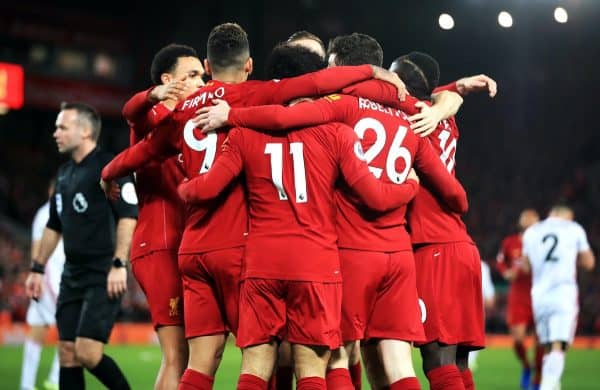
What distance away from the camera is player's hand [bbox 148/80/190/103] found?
18.0 feet

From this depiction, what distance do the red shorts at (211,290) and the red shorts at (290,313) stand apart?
195 millimetres

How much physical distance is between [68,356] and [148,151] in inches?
90.5

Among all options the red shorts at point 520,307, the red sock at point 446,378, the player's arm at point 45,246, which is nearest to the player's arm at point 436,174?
the red sock at point 446,378

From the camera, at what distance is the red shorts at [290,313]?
198 inches

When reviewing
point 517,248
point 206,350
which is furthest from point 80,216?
point 517,248

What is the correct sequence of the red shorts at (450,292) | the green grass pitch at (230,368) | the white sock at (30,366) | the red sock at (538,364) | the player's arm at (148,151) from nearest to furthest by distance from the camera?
the player's arm at (148,151), the red shorts at (450,292), the white sock at (30,366), the red sock at (538,364), the green grass pitch at (230,368)

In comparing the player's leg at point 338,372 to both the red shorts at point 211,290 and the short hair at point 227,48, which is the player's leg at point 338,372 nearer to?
the red shorts at point 211,290

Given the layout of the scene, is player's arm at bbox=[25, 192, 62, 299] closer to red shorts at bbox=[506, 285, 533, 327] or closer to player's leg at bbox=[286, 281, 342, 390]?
player's leg at bbox=[286, 281, 342, 390]

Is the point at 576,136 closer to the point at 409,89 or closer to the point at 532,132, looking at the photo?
the point at 532,132

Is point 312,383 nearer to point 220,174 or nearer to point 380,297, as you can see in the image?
point 380,297

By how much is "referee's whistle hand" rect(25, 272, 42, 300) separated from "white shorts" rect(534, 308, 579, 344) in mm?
5778

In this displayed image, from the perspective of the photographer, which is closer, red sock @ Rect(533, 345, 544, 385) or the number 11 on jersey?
the number 11 on jersey

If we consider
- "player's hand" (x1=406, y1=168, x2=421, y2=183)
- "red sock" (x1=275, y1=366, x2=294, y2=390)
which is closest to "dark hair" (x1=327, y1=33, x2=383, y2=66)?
"player's hand" (x1=406, y1=168, x2=421, y2=183)

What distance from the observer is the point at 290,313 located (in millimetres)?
5109
